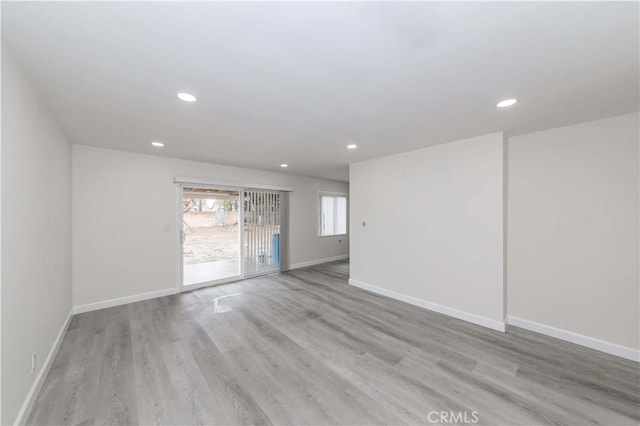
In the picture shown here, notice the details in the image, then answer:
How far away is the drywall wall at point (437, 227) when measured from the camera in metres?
3.06

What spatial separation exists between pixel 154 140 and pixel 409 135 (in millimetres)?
3431

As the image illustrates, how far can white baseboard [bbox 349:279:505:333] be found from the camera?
9.98ft

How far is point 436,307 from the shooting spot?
3.56m

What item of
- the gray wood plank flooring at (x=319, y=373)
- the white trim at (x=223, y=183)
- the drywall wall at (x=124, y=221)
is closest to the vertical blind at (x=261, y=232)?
the white trim at (x=223, y=183)

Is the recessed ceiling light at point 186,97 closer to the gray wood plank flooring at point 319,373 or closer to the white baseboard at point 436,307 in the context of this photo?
the gray wood plank flooring at point 319,373

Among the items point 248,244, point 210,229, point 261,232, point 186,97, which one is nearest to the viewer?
point 186,97

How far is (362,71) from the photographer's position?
65.6 inches

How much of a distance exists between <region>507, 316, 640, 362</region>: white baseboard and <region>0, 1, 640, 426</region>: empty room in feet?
0.07

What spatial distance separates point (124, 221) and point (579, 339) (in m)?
6.29

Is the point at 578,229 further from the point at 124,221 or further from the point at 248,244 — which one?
the point at 124,221

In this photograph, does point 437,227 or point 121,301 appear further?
point 121,301

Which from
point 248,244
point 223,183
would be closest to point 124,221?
point 223,183

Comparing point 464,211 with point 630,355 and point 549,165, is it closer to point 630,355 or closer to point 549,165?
point 549,165

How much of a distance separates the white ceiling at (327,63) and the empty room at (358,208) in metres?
0.02
